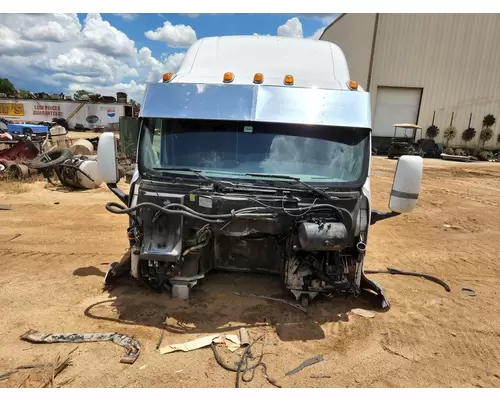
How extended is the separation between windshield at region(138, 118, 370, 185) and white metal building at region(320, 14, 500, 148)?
2700cm

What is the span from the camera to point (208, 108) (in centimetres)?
425

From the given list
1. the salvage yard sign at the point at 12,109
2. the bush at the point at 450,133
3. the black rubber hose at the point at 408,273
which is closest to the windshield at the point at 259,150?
the black rubber hose at the point at 408,273

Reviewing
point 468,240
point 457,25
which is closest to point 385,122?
point 457,25

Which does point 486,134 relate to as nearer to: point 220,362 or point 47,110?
point 220,362

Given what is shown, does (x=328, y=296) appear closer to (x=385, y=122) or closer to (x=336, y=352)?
(x=336, y=352)

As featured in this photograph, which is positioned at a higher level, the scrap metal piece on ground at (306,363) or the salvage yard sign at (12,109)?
the salvage yard sign at (12,109)

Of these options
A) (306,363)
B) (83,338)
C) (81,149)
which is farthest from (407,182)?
(81,149)

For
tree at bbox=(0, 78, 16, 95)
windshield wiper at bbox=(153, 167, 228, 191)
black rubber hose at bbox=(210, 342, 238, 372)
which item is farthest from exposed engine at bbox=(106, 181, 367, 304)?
tree at bbox=(0, 78, 16, 95)

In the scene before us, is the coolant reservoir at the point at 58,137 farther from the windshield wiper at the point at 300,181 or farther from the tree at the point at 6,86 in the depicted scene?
the tree at the point at 6,86

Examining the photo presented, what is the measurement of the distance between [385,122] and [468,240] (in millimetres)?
24078

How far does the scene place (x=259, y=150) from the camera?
425 cm

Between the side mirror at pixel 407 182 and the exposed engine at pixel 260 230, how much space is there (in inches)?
16.1

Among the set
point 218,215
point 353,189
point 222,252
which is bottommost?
point 222,252

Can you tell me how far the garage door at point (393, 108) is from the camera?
29.7 meters
